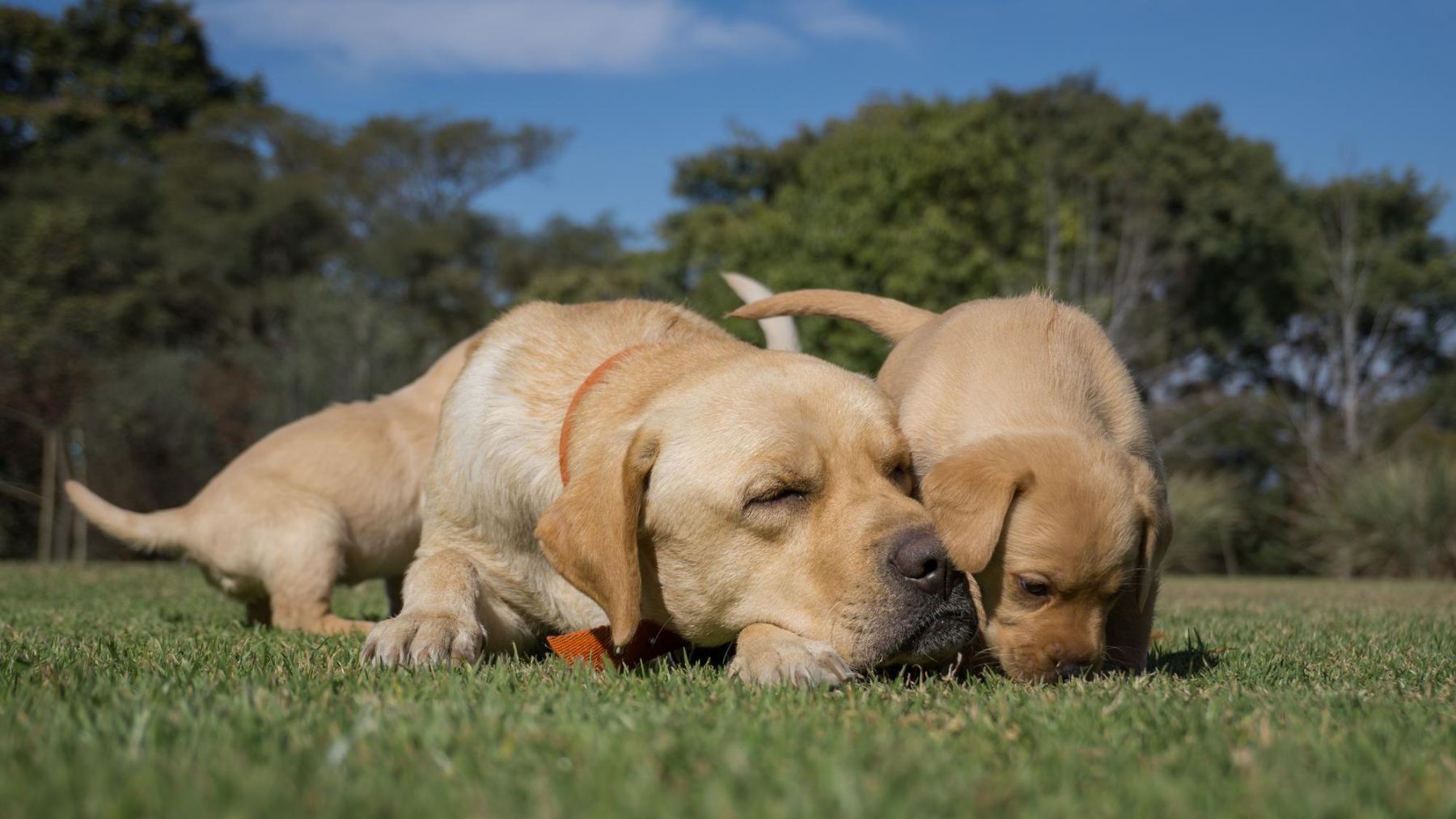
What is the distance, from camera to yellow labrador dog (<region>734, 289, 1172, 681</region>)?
3664 mm

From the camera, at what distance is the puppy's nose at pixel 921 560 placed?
323 centimetres

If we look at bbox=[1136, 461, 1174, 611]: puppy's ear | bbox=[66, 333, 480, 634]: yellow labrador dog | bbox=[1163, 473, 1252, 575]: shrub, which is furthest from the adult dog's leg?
bbox=[1163, 473, 1252, 575]: shrub

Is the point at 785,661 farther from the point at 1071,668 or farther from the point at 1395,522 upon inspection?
the point at 1395,522

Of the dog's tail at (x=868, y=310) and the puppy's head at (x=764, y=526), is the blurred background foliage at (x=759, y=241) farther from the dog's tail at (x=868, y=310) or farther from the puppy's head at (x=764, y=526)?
the puppy's head at (x=764, y=526)

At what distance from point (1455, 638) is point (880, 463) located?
3.16 m

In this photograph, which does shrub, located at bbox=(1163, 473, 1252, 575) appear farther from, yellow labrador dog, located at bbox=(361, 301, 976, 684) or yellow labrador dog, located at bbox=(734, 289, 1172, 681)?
yellow labrador dog, located at bbox=(361, 301, 976, 684)

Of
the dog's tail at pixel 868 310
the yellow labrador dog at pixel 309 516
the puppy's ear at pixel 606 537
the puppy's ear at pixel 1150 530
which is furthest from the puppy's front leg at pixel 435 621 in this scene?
the dog's tail at pixel 868 310

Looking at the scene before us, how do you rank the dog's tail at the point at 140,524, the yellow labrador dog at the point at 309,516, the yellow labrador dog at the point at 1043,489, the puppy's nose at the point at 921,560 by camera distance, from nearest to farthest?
the puppy's nose at the point at 921,560
the yellow labrador dog at the point at 1043,489
the yellow labrador dog at the point at 309,516
the dog's tail at the point at 140,524

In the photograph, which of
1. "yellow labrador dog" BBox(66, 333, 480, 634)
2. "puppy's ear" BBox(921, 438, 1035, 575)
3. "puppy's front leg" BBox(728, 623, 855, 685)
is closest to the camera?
"puppy's front leg" BBox(728, 623, 855, 685)

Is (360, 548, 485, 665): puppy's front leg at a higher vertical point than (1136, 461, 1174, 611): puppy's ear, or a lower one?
lower

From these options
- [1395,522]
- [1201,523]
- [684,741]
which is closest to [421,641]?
[684,741]

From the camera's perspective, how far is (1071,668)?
11.8 feet

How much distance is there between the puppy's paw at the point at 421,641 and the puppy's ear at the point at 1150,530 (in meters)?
2.29

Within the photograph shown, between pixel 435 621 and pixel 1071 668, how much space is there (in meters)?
2.05
